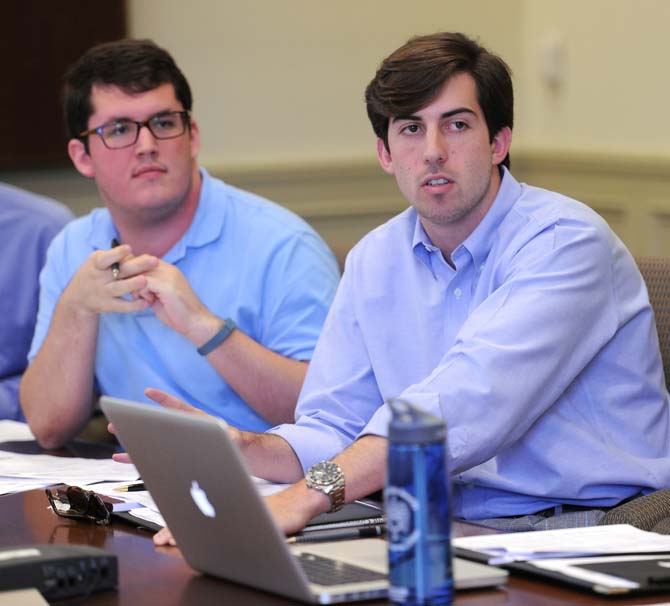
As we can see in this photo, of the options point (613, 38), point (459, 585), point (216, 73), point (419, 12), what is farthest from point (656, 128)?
point (459, 585)

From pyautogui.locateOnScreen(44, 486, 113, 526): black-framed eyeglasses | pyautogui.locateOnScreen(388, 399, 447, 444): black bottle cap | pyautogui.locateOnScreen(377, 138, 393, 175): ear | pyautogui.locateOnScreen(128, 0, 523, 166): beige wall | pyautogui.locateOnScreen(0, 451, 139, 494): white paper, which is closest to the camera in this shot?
pyautogui.locateOnScreen(388, 399, 447, 444): black bottle cap

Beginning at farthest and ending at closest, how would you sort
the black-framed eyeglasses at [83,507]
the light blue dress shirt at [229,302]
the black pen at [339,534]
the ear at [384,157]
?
the light blue dress shirt at [229,302]
the ear at [384,157]
the black-framed eyeglasses at [83,507]
the black pen at [339,534]

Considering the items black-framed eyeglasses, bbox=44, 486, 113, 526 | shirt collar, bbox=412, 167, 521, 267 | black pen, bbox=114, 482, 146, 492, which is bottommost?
black pen, bbox=114, 482, 146, 492

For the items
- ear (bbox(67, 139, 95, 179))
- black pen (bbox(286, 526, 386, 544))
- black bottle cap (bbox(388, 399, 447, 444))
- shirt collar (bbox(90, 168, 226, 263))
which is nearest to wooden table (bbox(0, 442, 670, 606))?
black pen (bbox(286, 526, 386, 544))

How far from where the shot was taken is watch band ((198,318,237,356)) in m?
2.43

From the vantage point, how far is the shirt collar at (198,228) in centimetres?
262

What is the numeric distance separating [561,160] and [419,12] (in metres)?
0.74

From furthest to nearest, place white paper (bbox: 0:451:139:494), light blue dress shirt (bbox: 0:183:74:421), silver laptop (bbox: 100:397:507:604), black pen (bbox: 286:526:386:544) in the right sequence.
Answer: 1. light blue dress shirt (bbox: 0:183:74:421)
2. white paper (bbox: 0:451:139:494)
3. black pen (bbox: 286:526:386:544)
4. silver laptop (bbox: 100:397:507:604)

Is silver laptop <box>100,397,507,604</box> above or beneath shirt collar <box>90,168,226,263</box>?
beneath

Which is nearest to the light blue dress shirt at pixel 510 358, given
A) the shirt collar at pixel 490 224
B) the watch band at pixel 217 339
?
the shirt collar at pixel 490 224

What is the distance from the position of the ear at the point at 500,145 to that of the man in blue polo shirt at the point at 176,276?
61cm

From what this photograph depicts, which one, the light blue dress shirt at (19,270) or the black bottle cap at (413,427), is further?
the light blue dress shirt at (19,270)

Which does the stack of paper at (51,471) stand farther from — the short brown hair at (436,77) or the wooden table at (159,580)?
the short brown hair at (436,77)

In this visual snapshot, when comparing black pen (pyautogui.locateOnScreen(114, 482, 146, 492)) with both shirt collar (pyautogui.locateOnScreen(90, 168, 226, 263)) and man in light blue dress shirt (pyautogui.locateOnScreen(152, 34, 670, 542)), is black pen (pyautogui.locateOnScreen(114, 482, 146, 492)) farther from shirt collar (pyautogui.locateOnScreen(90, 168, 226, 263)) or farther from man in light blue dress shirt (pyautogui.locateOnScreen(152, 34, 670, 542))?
shirt collar (pyautogui.locateOnScreen(90, 168, 226, 263))
